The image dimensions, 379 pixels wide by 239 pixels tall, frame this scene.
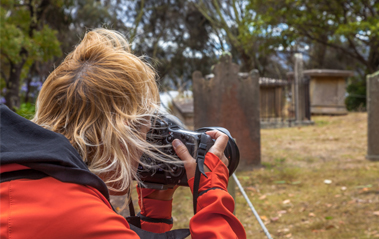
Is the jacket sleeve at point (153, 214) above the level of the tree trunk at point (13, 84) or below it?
below

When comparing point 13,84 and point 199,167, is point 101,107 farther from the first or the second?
point 13,84

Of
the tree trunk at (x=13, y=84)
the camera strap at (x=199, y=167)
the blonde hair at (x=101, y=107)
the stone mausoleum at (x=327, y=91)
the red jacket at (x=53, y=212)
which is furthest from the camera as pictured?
the stone mausoleum at (x=327, y=91)

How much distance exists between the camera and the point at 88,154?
1013mm

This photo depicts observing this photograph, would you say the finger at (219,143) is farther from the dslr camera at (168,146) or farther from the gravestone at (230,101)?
the gravestone at (230,101)

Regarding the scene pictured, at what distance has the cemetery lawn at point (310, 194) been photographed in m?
3.14

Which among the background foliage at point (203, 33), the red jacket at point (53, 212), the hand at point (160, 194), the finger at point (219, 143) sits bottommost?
the hand at point (160, 194)

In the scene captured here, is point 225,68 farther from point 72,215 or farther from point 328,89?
point 328,89

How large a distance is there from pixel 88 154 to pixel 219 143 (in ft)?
1.52

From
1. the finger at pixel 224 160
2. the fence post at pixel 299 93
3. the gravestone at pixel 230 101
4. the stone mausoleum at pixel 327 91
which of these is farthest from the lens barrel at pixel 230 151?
the stone mausoleum at pixel 327 91

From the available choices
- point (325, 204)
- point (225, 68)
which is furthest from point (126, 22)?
point (325, 204)

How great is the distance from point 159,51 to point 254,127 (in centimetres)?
1820

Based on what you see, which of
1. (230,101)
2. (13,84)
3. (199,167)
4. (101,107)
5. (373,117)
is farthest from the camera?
(13,84)

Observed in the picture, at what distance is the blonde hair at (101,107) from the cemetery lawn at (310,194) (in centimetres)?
240

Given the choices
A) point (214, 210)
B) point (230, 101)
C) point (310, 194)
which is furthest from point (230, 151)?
point (230, 101)
